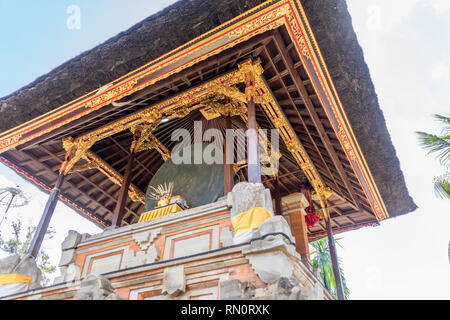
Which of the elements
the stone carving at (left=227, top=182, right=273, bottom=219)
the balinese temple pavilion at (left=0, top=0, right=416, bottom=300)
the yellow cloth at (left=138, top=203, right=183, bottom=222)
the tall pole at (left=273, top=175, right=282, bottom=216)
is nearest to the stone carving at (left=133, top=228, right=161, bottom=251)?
the balinese temple pavilion at (left=0, top=0, right=416, bottom=300)

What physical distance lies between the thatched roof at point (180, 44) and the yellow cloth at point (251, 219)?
3.42m

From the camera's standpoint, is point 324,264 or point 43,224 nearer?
point 43,224

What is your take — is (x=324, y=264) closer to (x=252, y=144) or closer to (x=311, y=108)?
(x=311, y=108)

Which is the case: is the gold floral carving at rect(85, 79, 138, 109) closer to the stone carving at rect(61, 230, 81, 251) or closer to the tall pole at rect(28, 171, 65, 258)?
the tall pole at rect(28, 171, 65, 258)

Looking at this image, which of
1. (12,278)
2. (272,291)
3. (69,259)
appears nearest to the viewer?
(272,291)

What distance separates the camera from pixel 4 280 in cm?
694

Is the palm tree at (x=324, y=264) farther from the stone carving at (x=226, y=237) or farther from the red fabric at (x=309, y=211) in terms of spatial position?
the stone carving at (x=226, y=237)

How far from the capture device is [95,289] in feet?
17.5

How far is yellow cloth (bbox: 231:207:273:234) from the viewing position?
5.31 meters

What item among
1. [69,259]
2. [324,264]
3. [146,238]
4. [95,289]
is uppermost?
[324,264]

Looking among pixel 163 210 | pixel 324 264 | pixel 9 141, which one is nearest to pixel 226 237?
pixel 163 210

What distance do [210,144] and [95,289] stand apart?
510 cm

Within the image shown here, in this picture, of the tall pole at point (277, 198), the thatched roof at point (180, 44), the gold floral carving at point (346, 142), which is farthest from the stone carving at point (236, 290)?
the tall pole at point (277, 198)
